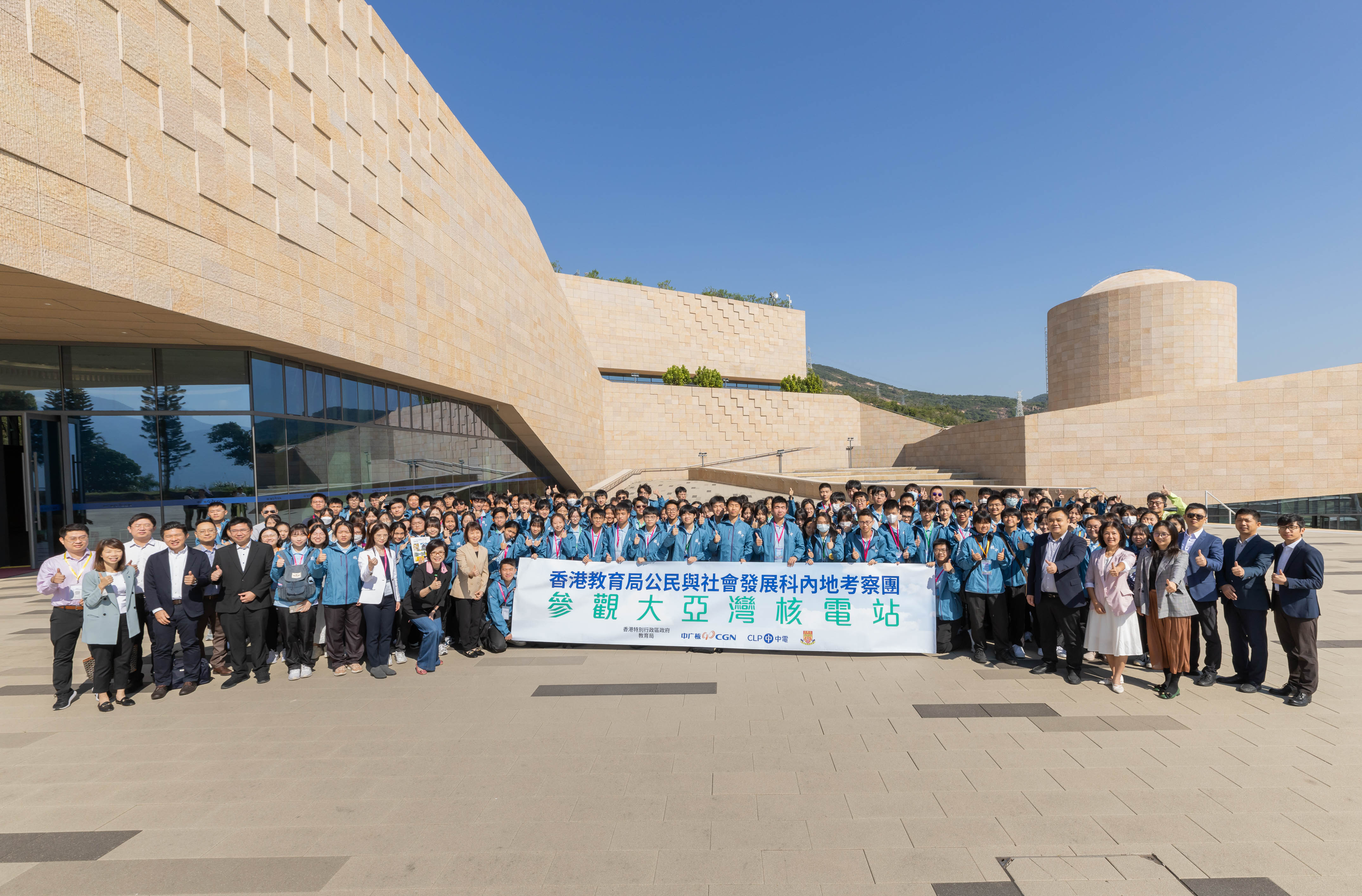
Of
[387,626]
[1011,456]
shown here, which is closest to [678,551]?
[387,626]

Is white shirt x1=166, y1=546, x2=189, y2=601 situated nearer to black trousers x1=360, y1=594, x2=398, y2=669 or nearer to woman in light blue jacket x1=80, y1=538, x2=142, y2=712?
woman in light blue jacket x1=80, y1=538, x2=142, y2=712

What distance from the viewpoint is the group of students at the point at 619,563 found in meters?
5.56

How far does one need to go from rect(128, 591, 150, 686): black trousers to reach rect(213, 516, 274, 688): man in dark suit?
2.08 feet

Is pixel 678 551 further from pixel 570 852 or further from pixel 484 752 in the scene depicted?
pixel 570 852

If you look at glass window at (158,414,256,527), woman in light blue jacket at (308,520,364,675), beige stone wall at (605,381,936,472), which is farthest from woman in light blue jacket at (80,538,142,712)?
beige stone wall at (605,381,936,472)

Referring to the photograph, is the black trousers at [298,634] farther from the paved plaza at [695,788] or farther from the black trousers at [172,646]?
the black trousers at [172,646]

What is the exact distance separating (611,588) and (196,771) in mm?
3990

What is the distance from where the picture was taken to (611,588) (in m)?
7.25

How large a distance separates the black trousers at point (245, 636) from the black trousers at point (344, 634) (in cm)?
58

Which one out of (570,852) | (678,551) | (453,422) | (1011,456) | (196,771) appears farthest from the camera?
(1011,456)

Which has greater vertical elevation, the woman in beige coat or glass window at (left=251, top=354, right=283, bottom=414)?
glass window at (left=251, top=354, right=283, bottom=414)

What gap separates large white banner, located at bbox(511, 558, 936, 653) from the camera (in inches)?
266

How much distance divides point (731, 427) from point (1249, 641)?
29.1 meters

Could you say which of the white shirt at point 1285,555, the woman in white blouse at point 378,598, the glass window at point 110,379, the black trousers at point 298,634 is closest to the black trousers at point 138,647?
the black trousers at point 298,634
